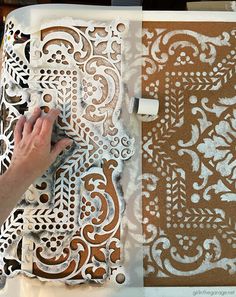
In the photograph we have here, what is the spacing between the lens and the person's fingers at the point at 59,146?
916mm

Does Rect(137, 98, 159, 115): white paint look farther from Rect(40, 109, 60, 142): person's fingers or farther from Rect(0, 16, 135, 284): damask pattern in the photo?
Answer: Rect(40, 109, 60, 142): person's fingers

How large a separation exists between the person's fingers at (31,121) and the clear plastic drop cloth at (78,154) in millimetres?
25

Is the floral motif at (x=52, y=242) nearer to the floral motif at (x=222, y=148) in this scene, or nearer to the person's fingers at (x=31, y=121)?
the person's fingers at (x=31, y=121)

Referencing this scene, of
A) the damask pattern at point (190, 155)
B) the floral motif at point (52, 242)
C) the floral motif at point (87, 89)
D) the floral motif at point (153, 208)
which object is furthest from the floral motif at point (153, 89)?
the floral motif at point (52, 242)

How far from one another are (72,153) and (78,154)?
0.01 metres

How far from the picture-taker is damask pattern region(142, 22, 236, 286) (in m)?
0.93

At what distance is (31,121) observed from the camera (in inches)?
36.5

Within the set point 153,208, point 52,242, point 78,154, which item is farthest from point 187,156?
point 52,242

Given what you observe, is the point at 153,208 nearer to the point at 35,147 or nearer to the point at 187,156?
the point at 187,156

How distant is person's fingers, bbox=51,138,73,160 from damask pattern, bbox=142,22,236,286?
0.17 meters

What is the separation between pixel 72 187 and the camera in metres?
0.94

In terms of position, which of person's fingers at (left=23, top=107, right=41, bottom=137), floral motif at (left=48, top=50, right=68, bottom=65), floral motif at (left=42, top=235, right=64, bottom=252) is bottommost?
floral motif at (left=42, top=235, right=64, bottom=252)

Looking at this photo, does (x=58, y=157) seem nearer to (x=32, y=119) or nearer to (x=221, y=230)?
(x=32, y=119)

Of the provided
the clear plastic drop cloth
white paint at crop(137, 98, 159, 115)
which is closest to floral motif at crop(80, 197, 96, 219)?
the clear plastic drop cloth
